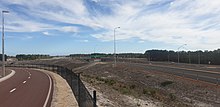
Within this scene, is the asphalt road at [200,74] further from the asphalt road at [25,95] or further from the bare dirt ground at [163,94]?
the asphalt road at [25,95]

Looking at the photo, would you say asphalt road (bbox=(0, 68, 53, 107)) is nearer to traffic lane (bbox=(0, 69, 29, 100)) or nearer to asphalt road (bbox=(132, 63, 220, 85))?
traffic lane (bbox=(0, 69, 29, 100))

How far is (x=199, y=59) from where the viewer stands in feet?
285

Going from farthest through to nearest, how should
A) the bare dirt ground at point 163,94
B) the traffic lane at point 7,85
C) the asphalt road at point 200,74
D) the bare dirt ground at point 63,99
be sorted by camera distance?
the asphalt road at point 200,74 → the bare dirt ground at point 163,94 → the traffic lane at point 7,85 → the bare dirt ground at point 63,99

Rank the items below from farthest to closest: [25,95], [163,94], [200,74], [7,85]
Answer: [200,74] < [163,94] < [7,85] < [25,95]

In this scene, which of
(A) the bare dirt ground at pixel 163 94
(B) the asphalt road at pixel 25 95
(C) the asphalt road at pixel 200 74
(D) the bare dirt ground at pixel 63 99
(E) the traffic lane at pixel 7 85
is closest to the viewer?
(D) the bare dirt ground at pixel 63 99

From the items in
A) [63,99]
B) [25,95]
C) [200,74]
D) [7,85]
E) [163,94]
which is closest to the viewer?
[63,99]

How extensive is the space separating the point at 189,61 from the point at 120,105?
7582cm

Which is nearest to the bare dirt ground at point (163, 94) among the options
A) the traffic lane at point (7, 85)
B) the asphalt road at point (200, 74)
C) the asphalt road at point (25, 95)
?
the asphalt road at point (25, 95)

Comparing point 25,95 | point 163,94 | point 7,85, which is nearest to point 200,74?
point 163,94

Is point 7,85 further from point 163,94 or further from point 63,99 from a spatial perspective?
A: point 163,94

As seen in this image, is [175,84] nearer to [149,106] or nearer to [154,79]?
[154,79]

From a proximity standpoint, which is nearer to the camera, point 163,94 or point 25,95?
point 25,95

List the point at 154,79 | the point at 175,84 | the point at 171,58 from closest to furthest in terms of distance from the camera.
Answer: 1. the point at 175,84
2. the point at 154,79
3. the point at 171,58

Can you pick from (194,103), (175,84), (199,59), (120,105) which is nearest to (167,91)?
(175,84)
